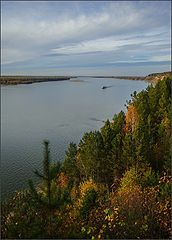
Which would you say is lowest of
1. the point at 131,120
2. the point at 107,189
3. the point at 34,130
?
the point at 107,189

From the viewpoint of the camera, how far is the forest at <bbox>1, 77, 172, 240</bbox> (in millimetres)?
12242

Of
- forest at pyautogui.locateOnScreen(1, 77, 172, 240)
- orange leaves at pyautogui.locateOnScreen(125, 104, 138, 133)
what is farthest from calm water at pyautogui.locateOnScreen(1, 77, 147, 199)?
orange leaves at pyautogui.locateOnScreen(125, 104, 138, 133)

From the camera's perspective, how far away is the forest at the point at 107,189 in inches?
482

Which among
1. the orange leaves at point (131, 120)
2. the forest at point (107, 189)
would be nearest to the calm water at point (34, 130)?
the forest at point (107, 189)

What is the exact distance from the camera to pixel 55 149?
123 feet

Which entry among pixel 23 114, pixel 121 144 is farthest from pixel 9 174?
pixel 23 114

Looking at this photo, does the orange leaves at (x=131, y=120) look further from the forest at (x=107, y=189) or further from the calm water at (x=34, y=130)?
the calm water at (x=34, y=130)

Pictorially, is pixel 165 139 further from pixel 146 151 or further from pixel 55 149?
pixel 55 149

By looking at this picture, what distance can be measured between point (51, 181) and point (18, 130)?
119 feet

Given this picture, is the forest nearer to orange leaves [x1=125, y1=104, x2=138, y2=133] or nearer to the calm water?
orange leaves [x1=125, y1=104, x2=138, y2=133]

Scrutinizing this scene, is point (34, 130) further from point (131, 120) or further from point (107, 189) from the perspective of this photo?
point (107, 189)

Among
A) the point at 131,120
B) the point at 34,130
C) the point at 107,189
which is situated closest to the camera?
the point at 107,189

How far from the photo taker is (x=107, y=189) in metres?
28.8

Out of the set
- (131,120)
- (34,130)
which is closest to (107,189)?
(131,120)
